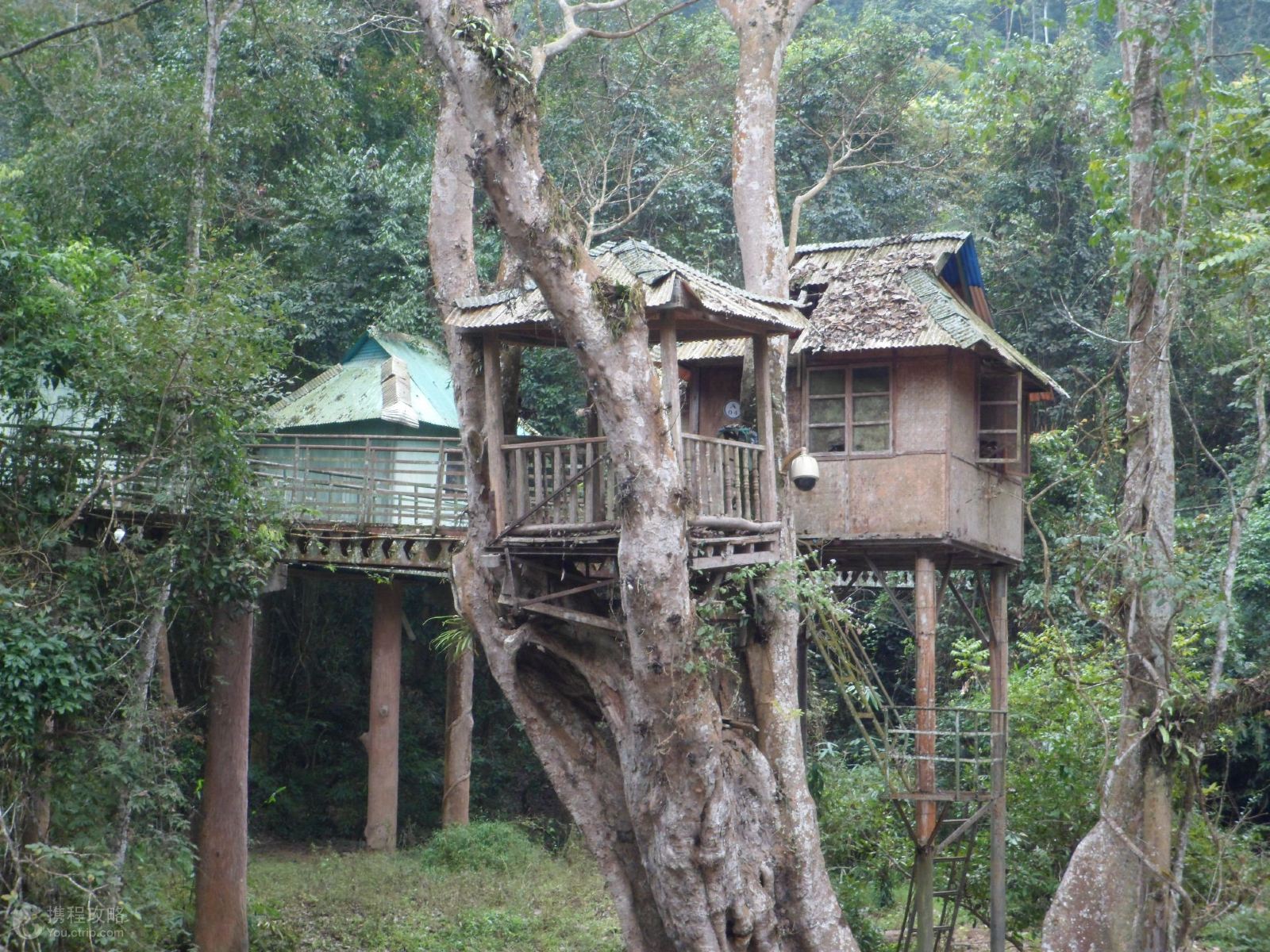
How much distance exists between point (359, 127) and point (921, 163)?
1008 cm

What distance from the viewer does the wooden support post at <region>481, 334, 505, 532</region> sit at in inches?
421

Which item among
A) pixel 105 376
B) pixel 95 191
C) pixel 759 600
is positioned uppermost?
pixel 95 191

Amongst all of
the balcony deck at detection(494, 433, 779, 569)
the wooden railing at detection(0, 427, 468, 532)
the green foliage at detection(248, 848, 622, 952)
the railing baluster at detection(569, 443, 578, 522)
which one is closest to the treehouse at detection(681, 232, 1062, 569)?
the balcony deck at detection(494, 433, 779, 569)

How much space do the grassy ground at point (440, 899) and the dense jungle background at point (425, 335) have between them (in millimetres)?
66

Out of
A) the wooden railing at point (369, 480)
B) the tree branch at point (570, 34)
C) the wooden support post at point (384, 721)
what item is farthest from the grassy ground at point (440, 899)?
the tree branch at point (570, 34)

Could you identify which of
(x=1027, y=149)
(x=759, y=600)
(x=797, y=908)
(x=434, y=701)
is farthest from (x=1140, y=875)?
(x=1027, y=149)

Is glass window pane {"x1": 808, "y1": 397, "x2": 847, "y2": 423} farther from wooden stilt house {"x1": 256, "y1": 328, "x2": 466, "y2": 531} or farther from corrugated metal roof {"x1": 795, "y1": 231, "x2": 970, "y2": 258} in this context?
wooden stilt house {"x1": 256, "y1": 328, "x2": 466, "y2": 531}

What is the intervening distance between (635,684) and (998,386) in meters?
6.72

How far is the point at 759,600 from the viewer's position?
12297 millimetres

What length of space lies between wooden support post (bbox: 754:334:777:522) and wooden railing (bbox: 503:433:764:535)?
326mm

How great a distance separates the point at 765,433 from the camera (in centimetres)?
1134

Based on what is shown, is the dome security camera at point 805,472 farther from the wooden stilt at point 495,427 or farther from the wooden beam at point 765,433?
the wooden stilt at point 495,427

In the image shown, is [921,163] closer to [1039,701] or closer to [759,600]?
[1039,701]

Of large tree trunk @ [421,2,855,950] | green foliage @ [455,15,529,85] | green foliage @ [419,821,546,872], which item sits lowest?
green foliage @ [419,821,546,872]
